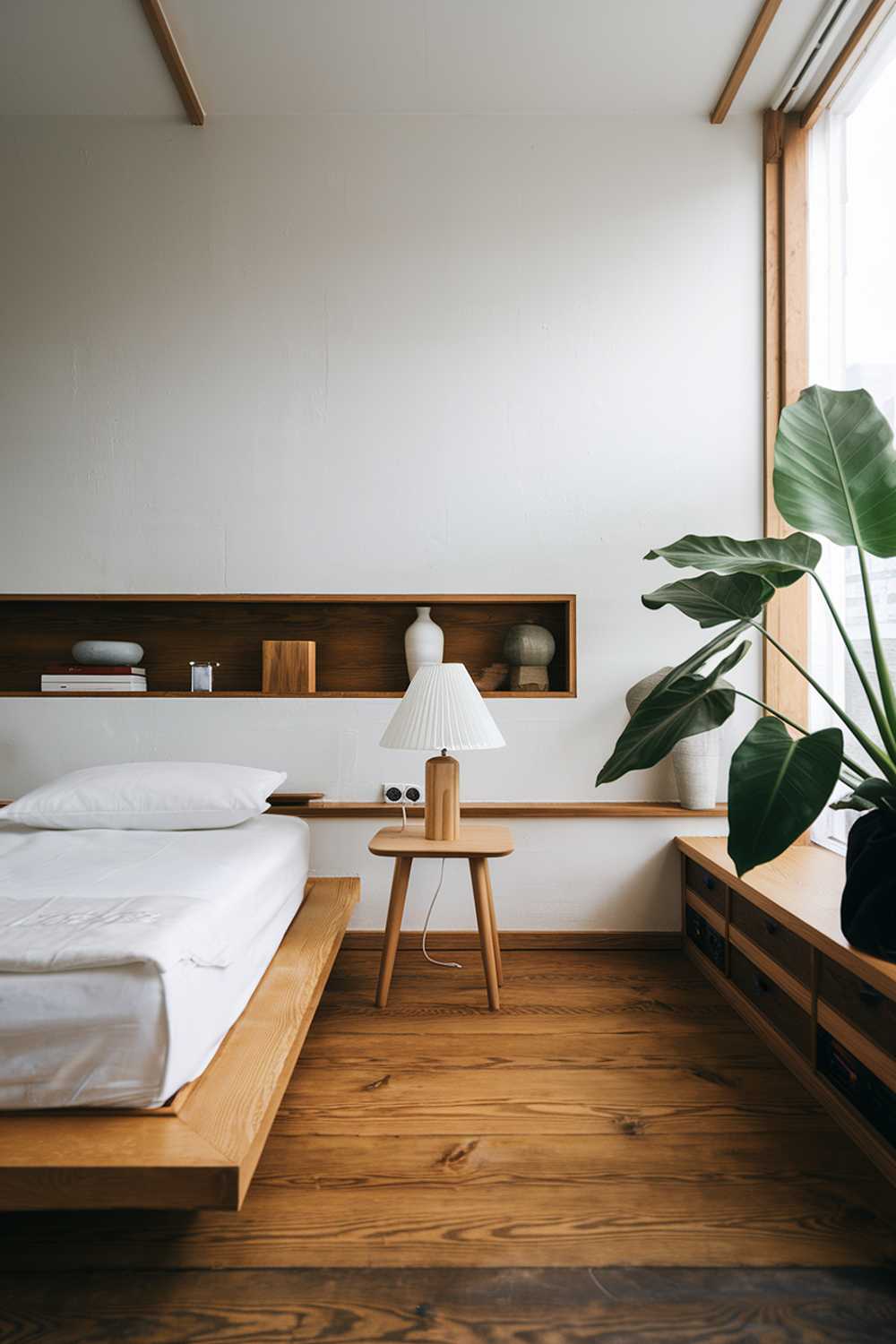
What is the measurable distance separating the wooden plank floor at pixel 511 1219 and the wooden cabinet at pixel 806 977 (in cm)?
8

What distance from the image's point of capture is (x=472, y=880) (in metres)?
2.34

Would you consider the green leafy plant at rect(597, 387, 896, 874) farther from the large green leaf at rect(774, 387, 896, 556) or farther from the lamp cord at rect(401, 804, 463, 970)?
the lamp cord at rect(401, 804, 463, 970)

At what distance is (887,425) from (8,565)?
2856 millimetres

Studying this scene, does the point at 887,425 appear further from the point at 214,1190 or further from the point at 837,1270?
the point at 214,1190

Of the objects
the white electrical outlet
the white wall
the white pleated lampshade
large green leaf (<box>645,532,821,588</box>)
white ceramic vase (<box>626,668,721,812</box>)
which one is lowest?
the white electrical outlet

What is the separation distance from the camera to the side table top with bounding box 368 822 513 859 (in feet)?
7.61

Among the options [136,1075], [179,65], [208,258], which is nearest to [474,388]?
[208,258]

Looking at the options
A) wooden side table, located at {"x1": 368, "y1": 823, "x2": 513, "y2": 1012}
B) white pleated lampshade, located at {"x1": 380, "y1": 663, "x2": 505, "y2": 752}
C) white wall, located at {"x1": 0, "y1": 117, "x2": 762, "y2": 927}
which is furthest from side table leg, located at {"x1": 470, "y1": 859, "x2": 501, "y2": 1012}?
white wall, located at {"x1": 0, "y1": 117, "x2": 762, "y2": 927}

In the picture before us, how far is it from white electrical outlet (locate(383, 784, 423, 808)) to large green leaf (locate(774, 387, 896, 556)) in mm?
1588

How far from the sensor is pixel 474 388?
9.86 feet

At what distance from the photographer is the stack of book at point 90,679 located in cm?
296

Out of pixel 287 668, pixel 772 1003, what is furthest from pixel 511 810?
pixel 772 1003

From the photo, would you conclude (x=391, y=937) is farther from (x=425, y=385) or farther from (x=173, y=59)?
(x=173, y=59)

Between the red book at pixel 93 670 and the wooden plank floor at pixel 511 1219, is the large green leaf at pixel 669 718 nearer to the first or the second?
the wooden plank floor at pixel 511 1219
